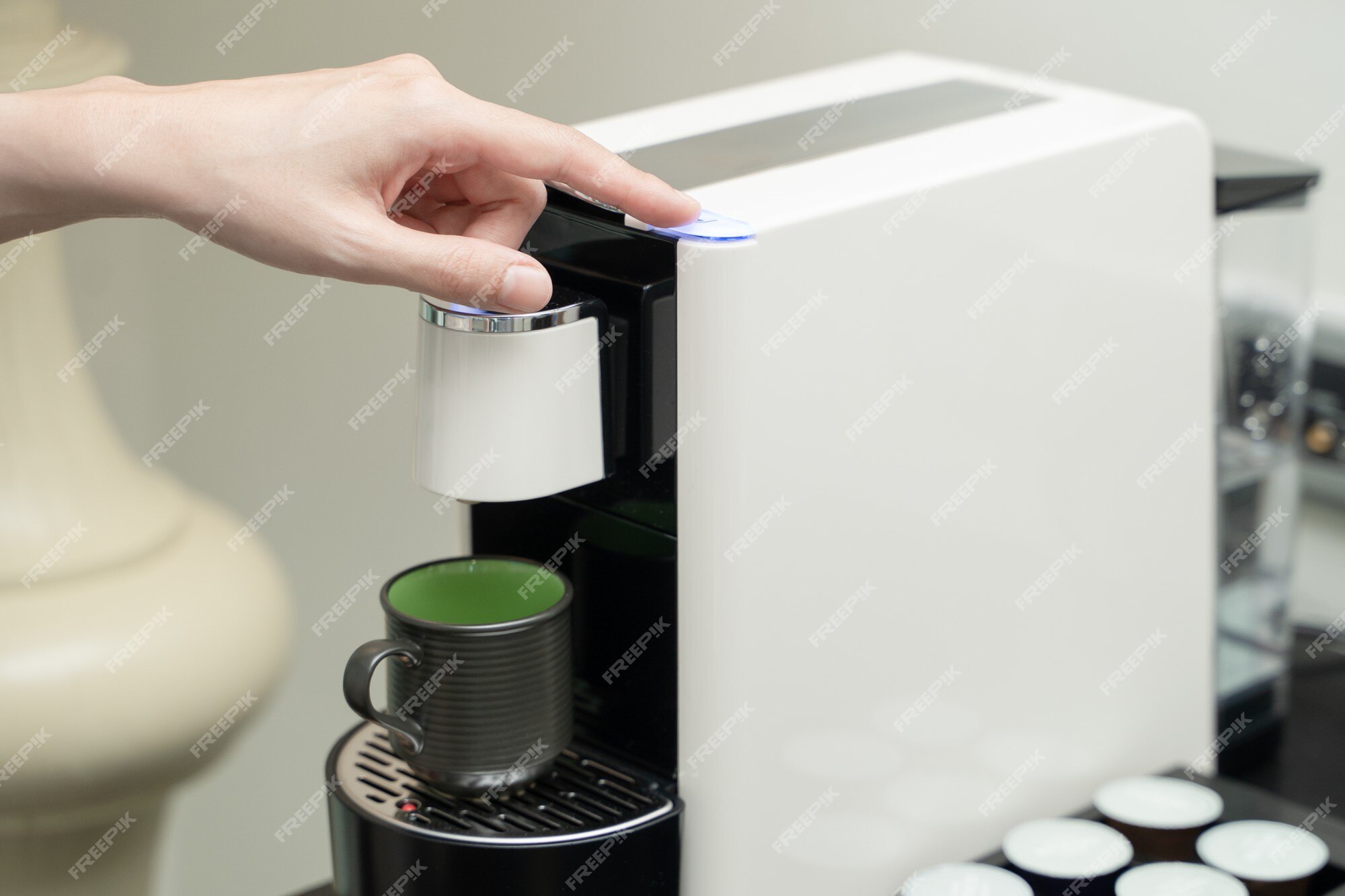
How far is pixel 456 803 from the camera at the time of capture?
59cm

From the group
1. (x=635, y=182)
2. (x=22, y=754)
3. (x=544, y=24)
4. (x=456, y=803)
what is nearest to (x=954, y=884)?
(x=456, y=803)

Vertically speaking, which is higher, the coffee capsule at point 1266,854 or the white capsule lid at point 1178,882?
the coffee capsule at point 1266,854

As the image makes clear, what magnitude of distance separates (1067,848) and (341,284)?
0.83 meters

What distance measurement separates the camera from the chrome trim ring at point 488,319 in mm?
529

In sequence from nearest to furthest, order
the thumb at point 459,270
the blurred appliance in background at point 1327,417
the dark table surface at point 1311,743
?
the thumb at point 459,270 → the dark table surface at point 1311,743 → the blurred appliance in background at point 1327,417

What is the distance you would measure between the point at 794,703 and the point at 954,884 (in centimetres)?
11

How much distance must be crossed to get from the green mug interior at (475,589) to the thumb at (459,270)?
128 mm

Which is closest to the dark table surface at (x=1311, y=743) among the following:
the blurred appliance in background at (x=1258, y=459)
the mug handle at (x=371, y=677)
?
the blurred appliance in background at (x=1258, y=459)

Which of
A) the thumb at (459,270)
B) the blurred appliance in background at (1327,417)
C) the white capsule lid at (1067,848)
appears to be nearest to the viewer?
the thumb at (459,270)

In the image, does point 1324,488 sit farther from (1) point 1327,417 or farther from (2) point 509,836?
(2) point 509,836

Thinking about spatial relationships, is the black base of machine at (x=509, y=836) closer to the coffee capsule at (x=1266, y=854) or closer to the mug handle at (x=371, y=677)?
the mug handle at (x=371, y=677)

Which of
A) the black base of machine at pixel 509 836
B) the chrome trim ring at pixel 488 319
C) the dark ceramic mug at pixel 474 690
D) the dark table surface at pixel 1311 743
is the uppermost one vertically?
the chrome trim ring at pixel 488 319

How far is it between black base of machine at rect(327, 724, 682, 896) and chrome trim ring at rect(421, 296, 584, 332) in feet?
0.63

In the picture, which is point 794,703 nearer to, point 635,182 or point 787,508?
point 787,508
